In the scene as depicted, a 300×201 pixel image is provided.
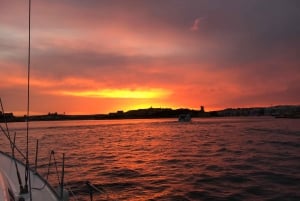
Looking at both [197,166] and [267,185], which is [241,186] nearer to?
[267,185]

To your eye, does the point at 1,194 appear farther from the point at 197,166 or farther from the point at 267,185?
the point at 197,166

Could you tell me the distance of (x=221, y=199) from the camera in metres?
13.7

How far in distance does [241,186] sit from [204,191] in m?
2.11

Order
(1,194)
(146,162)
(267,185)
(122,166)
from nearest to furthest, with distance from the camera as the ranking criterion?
(1,194) → (267,185) → (122,166) → (146,162)

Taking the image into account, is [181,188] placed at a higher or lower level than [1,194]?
Answer: lower

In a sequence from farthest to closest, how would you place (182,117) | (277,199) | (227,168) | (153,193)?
(182,117), (227,168), (153,193), (277,199)

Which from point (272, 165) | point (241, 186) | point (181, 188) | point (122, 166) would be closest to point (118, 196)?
point (181, 188)

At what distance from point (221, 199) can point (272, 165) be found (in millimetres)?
10074

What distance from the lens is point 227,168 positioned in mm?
21141

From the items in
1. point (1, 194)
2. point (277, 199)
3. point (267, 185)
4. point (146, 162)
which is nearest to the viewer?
point (1, 194)

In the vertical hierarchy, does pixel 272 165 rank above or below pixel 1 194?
below

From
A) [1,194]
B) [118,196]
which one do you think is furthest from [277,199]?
[1,194]

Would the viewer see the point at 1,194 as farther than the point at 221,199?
No

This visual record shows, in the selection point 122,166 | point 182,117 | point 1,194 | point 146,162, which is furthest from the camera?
point 182,117
